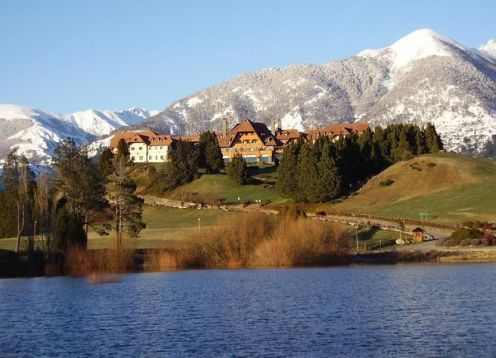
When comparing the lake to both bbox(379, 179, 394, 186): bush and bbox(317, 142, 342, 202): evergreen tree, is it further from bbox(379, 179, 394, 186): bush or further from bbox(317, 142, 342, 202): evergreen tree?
bbox(379, 179, 394, 186): bush

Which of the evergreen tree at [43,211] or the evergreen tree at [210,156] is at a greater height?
the evergreen tree at [210,156]

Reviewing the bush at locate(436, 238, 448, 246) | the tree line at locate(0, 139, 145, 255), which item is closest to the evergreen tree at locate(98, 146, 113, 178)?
the tree line at locate(0, 139, 145, 255)

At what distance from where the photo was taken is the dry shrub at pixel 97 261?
90.9 m

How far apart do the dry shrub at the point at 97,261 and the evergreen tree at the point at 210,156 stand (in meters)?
86.7

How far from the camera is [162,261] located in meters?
98.0

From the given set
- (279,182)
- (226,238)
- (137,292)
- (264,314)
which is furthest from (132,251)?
(279,182)

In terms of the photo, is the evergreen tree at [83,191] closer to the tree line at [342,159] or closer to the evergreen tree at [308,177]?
the evergreen tree at [308,177]

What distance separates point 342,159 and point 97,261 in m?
69.7

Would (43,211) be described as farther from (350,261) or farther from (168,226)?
(168,226)

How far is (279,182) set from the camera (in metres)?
155

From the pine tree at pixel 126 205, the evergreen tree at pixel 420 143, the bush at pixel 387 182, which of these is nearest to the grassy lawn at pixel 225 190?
the bush at pixel 387 182

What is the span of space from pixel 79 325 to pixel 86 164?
74908 mm

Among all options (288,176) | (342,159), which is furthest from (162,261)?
(342,159)

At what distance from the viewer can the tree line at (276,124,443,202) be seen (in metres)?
148
